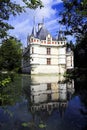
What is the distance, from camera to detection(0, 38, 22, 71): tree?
5.15 metres

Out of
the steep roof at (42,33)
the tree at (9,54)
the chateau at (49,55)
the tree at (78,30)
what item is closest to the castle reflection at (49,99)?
the tree at (78,30)

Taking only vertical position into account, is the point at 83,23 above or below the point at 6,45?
above

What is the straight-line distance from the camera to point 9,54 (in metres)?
5.22

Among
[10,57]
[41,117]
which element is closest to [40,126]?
[41,117]

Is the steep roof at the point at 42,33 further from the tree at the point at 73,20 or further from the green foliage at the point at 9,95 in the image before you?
the tree at the point at 73,20

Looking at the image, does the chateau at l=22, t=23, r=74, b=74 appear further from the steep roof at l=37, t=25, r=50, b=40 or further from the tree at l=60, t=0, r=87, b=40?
the tree at l=60, t=0, r=87, b=40

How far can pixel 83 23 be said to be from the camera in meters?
7.98

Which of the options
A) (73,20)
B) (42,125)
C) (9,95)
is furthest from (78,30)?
(9,95)

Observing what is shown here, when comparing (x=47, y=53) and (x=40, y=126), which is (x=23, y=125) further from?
(x=47, y=53)

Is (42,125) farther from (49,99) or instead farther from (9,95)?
(49,99)

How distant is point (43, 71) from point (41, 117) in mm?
44209

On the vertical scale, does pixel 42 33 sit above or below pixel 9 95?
above

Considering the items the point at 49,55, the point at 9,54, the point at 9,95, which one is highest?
the point at 49,55

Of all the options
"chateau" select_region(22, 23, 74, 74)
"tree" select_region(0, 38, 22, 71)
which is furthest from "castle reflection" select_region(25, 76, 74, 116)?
"chateau" select_region(22, 23, 74, 74)
